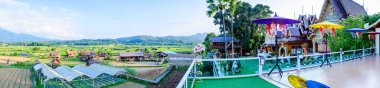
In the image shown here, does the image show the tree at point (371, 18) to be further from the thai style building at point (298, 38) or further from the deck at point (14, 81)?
the deck at point (14, 81)

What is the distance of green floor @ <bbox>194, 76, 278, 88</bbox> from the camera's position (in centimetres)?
641

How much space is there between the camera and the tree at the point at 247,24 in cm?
3406

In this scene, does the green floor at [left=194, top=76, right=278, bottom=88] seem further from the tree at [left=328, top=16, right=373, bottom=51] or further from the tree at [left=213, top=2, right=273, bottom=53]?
the tree at [left=213, top=2, right=273, bottom=53]

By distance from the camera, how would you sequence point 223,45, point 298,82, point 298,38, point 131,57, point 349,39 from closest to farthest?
point 298,82, point 349,39, point 298,38, point 223,45, point 131,57

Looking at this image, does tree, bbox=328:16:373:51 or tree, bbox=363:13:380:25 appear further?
tree, bbox=363:13:380:25

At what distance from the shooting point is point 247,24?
34188 millimetres

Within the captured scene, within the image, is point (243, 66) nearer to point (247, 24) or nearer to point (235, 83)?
point (235, 83)

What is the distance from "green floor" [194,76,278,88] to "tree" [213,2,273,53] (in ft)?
87.8

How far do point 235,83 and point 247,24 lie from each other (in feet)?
92.2

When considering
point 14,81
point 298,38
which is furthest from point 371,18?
point 14,81

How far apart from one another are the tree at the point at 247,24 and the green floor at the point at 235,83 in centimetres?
2677

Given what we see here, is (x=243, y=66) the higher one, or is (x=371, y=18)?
(x=371, y=18)

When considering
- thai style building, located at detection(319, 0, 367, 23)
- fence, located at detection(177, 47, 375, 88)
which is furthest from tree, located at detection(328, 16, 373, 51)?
fence, located at detection(177, 47, 375, 88)

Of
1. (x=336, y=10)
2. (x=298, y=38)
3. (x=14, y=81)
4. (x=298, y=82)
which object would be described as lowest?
(x=14, y=81)
